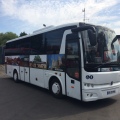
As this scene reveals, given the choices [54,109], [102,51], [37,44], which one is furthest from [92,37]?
[37,44]

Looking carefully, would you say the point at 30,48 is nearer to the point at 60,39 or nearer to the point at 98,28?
the point at 60,39

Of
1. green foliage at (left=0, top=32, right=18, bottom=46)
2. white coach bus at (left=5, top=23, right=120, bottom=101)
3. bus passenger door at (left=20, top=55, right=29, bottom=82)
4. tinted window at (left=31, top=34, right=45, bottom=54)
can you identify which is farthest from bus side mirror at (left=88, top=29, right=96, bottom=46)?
green foliage at (left=0, top=32, right=18, bottom=46)

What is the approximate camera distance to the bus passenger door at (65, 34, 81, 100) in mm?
7086

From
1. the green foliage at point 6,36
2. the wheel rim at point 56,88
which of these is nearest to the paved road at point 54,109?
the wheel rim at point 56,88

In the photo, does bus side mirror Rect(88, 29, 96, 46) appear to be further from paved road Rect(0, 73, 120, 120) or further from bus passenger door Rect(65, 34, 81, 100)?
paved road Rect(0, 73, 120, 120)

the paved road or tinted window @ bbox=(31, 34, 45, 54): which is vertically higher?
tinted window @ bbox=(31, 34, 45, 54)

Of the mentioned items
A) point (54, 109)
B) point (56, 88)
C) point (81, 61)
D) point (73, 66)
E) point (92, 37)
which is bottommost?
point (54, 109)

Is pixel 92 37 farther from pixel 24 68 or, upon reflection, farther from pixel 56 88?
pixel 24 68

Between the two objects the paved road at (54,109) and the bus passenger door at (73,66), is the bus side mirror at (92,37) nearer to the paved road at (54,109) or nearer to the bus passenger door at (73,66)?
the bus passenger door at (73,66)

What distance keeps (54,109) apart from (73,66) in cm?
177

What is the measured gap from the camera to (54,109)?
7.00m

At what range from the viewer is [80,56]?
6941 millimetres

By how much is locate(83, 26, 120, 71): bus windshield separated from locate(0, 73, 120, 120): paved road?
5.27 feet

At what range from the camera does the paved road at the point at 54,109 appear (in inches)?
242
